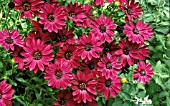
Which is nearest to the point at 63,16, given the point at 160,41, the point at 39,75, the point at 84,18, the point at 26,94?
the point at 84,18

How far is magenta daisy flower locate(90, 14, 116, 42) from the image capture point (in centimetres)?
182

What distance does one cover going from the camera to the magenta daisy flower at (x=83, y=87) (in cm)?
172

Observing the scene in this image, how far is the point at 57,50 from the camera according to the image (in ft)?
6.09

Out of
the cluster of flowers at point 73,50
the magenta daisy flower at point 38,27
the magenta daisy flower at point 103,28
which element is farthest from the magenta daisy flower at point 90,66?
the magenta daisy flower at point 38,27

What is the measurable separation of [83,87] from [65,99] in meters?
0.11

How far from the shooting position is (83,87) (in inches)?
68.5

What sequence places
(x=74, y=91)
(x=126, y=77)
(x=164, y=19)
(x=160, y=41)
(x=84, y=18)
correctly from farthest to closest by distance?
(x=164, y=19) → (x=160, y=41) → (x=126, y=77) → (x=84, y=18) → (x=74, y=91)

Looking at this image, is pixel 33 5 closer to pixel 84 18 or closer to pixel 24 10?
pixel 24 10

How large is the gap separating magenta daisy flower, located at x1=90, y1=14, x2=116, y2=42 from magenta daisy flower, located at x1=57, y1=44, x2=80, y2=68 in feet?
0.43

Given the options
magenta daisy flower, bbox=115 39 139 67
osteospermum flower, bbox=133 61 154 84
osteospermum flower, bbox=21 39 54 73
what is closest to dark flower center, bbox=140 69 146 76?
osteospermum flower, bbox=133 61 154 84

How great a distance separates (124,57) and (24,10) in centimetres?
47

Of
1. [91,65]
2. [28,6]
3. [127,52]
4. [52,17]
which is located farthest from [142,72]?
[28,6]

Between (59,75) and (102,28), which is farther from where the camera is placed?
(102,28)

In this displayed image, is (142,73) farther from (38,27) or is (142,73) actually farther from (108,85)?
(38,27)
